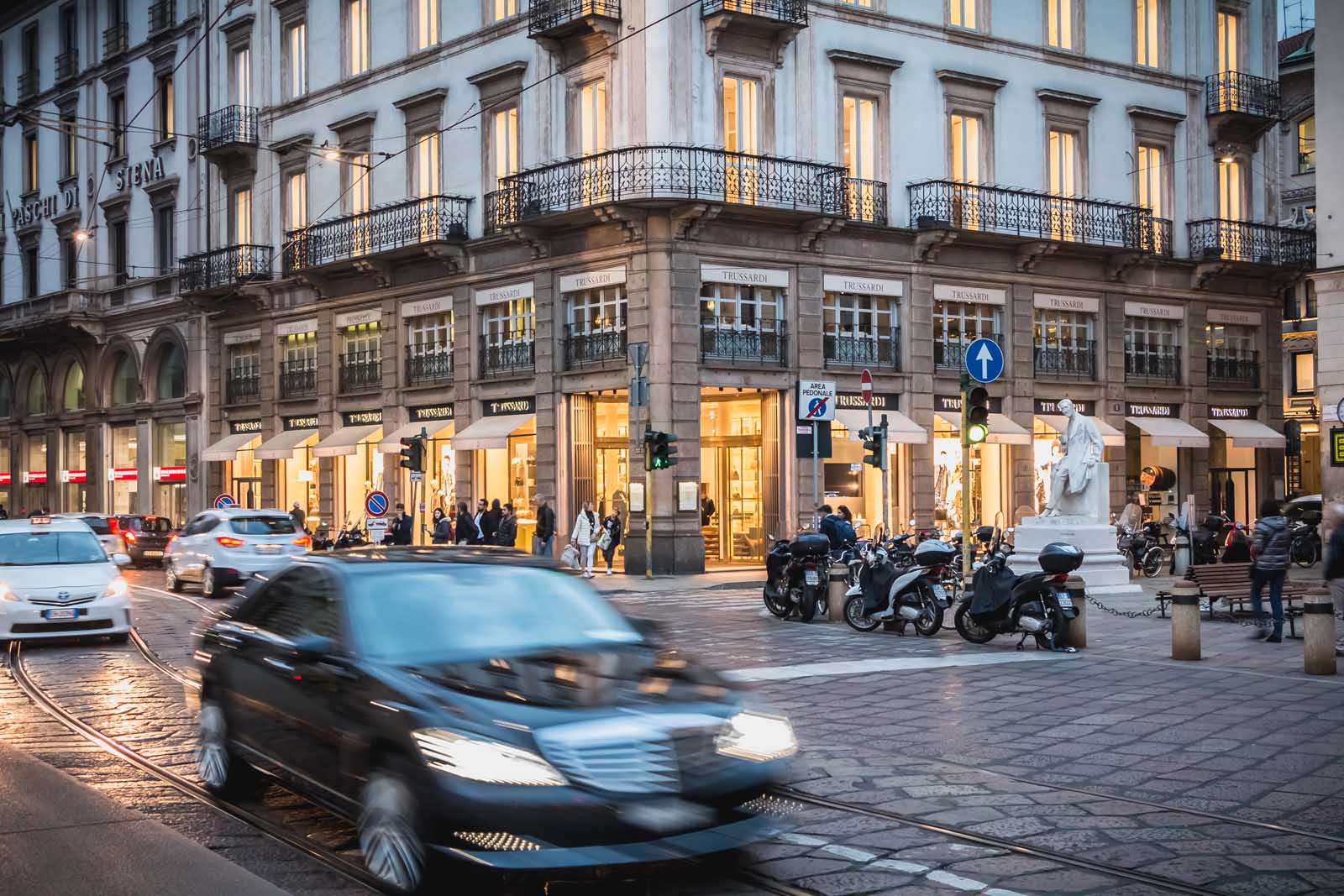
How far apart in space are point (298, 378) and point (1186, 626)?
30.5 metres

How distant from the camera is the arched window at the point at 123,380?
48.5 m

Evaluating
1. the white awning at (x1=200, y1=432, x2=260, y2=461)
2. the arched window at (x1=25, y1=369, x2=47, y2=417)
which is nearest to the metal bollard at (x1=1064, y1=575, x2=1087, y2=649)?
the white awning at (x1=200, y1=432, x2=260, y2=461)

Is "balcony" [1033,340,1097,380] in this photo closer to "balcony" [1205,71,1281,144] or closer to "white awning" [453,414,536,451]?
"balcony" [1205,71,1281,144]

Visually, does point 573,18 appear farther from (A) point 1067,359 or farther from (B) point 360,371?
(A) point 1067,359

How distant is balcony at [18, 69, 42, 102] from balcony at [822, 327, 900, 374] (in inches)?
1361

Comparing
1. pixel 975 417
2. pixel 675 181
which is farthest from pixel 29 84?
pixel 975 417

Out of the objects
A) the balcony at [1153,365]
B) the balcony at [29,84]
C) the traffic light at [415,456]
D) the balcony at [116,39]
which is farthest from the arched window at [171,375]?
the balcony at [1153,365]

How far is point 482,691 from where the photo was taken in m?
6.48

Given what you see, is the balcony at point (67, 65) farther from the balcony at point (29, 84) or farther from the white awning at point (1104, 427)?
the white awning at point (1104, 427)

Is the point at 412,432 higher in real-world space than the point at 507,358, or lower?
lower

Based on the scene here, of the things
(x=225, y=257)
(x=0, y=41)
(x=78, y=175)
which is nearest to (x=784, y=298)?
(x=225, y=257)

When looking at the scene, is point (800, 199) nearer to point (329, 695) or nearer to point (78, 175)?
point (329, 695)

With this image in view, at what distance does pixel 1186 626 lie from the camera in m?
14.9

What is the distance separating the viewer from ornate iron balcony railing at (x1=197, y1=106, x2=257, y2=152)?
41.5m
